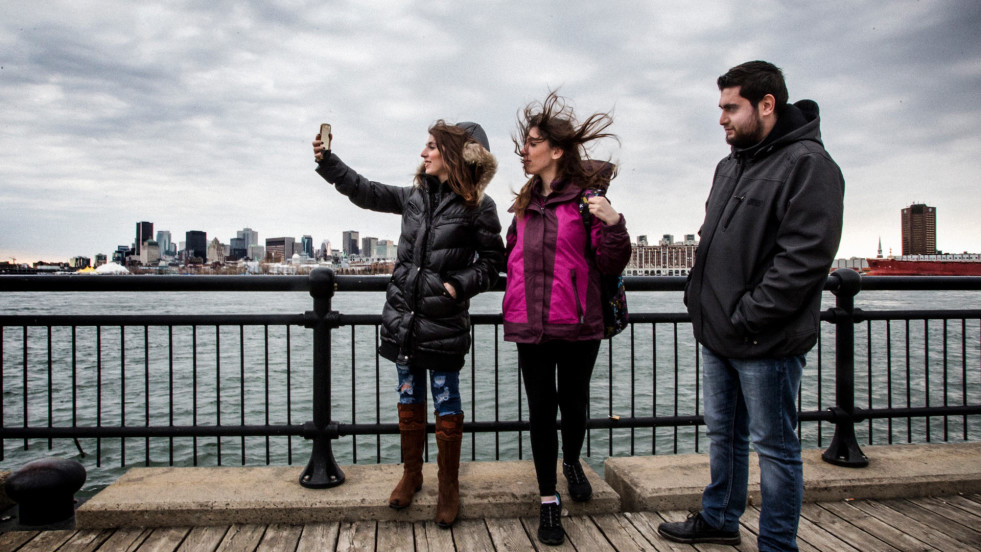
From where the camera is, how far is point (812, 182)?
213 centimetres

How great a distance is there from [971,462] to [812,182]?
2.38 metres

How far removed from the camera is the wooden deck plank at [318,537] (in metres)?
2.59

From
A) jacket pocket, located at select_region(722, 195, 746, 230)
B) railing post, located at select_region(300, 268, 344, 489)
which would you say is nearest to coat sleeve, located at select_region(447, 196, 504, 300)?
railing post, located at select_region(300, 268, 344, 489)

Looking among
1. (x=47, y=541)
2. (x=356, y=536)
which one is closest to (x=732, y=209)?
(x=356, y=536)

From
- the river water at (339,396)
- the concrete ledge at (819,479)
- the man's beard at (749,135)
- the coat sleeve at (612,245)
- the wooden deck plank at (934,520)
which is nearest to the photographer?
the man's beard at (749,135)

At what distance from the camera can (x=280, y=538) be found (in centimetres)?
267

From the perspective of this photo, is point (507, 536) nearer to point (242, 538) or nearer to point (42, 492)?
point (242, 538)

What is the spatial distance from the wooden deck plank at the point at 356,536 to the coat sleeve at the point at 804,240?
1.83 metres

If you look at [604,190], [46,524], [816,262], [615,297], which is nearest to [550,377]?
[615,297]

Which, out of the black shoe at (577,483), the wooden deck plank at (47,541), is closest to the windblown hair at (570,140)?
the black shoe at (577,483)

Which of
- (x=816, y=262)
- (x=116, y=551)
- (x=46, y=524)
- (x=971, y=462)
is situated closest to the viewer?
(x=816, y=262)

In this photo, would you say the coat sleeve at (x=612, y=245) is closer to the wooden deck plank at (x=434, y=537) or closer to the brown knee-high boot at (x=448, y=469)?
the brown knee-high boot at (x=448, y=469)

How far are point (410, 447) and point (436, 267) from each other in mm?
858

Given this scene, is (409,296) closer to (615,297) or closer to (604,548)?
(615,297)
